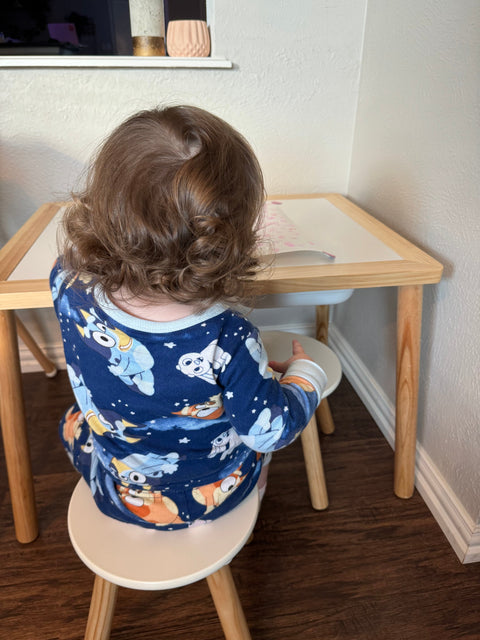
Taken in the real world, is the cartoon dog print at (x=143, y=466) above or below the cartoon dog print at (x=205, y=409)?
below

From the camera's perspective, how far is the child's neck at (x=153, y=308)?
61cm

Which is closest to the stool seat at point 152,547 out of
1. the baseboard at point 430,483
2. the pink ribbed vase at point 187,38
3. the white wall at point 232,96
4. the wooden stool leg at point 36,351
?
the baseboard at point 430,483

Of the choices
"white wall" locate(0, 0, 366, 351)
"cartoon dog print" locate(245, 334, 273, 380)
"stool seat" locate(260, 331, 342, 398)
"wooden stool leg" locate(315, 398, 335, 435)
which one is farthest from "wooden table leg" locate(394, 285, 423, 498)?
"white wall" locate(0, 0, 366, 351)

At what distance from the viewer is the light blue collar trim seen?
604 mm

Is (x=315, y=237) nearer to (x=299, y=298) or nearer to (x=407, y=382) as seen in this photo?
(x=299, y=298)

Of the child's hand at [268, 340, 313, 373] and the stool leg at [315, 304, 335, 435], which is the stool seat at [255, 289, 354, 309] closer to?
the child's hand at [268, 340, 313, 373]

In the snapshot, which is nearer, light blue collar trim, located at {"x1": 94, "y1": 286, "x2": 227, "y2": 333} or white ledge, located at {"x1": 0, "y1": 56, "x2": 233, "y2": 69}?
light blue collar trim, located at {"x1": 94, "y1": 286, "x2": 227, "y2": 333}

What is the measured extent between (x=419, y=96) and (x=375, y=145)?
9.5 inches

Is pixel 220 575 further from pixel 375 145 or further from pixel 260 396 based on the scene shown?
pixel 375 145

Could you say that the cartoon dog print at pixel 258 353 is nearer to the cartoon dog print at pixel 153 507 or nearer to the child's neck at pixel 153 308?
the child's neck at pixel 153 308

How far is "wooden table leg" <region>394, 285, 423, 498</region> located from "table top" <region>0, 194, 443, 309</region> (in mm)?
73

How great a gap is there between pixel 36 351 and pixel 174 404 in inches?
41.0

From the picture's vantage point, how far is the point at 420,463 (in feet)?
4.00

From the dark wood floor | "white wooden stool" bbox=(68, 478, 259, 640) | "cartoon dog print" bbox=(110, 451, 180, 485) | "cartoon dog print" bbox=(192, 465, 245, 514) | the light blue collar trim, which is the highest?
the light blue collar trim
